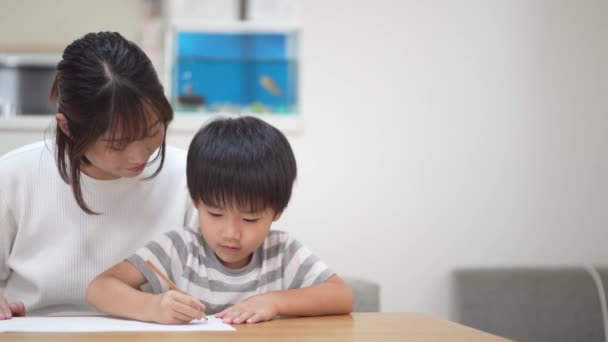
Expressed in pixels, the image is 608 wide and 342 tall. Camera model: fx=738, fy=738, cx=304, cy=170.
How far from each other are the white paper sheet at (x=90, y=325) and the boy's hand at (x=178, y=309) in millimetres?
12

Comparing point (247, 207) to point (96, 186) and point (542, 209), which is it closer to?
point (96, 186)

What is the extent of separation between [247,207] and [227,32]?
1518mm

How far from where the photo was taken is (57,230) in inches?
53.6

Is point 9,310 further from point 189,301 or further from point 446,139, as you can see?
point 446,139

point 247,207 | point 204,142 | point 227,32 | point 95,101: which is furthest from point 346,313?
point 227,32

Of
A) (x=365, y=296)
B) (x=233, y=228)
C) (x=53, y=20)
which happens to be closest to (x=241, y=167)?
(x=233, y=228)

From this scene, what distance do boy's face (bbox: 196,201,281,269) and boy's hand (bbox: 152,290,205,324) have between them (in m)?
0.15

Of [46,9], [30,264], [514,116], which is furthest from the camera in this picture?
[514,116]

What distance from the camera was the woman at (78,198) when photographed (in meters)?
1.20

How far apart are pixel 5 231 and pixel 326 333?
71 cm

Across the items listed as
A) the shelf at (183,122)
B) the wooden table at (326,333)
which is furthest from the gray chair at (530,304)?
the wooden table at (326,333)

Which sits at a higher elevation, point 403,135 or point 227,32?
point 227,32

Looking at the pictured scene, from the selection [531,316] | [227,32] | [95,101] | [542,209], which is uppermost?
[227,32]

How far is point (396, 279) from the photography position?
102 inches
